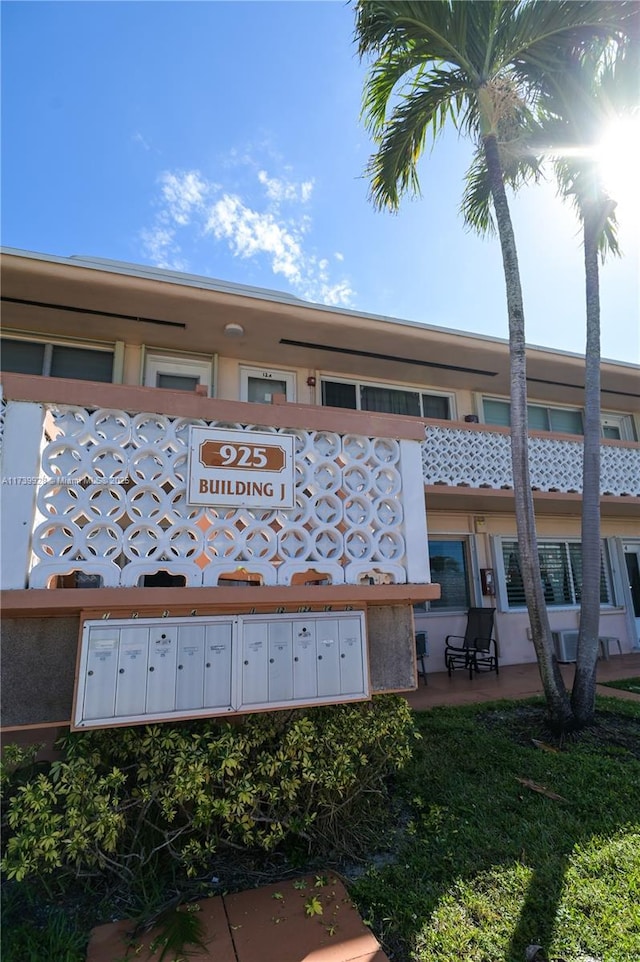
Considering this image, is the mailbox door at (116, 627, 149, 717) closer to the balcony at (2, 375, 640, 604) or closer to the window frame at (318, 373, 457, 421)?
the balcony at (2, 375, 640, 604)

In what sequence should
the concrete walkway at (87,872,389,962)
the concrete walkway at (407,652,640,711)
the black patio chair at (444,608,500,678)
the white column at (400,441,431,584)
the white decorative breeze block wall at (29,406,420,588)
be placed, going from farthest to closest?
the black patio chair at (444,608,500,678)
the concrete walkway at (407,652,640,711)
the white column at (400,441,431,584)
the white decorative breeze block wall at (29,406,420,588)
the concrete walkway at (87,872,389,962)

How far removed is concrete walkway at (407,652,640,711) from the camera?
7410mm

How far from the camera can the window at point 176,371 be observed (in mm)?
8836

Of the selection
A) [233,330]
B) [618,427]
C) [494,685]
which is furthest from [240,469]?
[618,427]

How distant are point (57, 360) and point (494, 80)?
24.8ft

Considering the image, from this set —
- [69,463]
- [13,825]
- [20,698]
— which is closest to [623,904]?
[13,825]

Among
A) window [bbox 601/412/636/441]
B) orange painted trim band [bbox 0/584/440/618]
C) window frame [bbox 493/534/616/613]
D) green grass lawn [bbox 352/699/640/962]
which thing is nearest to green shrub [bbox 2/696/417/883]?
green grass lawn [bbox 352/699/640/962]

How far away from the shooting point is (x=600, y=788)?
4367mm

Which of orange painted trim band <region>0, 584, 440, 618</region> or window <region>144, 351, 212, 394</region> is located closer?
orange painted trim band <region>0, 584, 440, 618</region>

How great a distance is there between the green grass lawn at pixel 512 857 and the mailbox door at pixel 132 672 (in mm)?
1784

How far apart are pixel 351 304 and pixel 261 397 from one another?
2389mm

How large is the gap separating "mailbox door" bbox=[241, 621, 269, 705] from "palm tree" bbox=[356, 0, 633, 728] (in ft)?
12.6

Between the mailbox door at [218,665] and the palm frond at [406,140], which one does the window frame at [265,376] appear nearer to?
the palm frond at [406,140]

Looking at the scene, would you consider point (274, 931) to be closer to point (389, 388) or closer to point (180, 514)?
point (180, 514)
